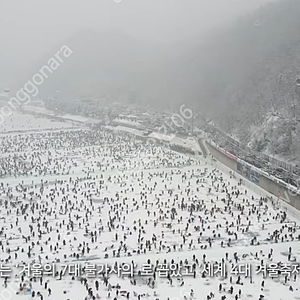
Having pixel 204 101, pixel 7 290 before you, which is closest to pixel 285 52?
pixel 204 101

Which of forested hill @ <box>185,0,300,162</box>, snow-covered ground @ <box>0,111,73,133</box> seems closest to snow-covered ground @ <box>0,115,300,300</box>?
forested hill @ <box>185,0,300,162</box>

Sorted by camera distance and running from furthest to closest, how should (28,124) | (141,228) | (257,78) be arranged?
1. (28,124)
2. (257,78)
3. (141,228)

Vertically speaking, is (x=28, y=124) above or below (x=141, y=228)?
above

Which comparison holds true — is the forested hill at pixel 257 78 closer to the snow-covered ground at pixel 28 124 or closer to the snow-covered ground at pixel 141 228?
A: the snow-covered ground at pixel 141 228

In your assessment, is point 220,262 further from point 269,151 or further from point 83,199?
point 269,151

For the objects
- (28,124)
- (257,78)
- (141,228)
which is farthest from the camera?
(28,124)

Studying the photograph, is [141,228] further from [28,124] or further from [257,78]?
[28,124]

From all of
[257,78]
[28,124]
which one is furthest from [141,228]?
[28,124]

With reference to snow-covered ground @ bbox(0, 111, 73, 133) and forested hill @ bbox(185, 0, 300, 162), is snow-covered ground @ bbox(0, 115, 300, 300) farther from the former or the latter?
snow-covered ground @ bbox(0, 111, 73, 133)

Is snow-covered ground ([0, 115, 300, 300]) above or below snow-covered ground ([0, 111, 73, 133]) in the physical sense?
below
